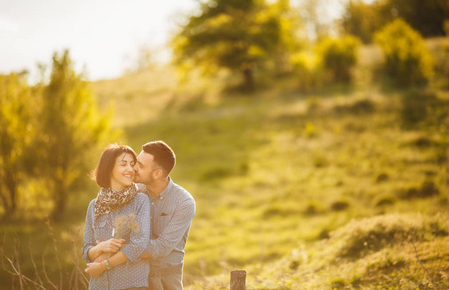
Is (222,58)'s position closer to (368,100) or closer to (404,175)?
(368,100)

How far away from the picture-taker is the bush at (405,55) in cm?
2734

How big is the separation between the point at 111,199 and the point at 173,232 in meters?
0.79

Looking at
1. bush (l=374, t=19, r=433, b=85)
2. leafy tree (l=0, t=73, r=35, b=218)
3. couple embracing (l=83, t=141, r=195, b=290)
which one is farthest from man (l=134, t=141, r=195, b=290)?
bush (l=374, t=19, r=433, b=85)

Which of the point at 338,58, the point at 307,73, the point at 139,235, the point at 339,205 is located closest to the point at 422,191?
the point at 339,205

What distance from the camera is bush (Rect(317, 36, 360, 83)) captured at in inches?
1254

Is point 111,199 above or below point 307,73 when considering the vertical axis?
below

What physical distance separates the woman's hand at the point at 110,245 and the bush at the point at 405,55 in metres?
27.5

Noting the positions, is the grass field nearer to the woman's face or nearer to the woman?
the woman

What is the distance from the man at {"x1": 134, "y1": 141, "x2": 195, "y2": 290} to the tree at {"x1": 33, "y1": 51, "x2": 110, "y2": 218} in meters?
12.8

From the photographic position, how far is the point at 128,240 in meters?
4.15

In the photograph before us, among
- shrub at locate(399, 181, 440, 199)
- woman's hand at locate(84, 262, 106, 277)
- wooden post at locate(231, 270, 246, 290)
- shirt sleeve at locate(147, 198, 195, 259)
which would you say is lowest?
shrub at locate(399, 181, 440, 199)

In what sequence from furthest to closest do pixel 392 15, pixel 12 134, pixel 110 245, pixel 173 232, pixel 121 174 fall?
1. pixel 392 15
2. pixel 12 134
3. pixel 173 232
4. pixel 121 174
5. pixel 110 245

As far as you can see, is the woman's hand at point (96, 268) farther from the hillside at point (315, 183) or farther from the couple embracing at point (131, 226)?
the hillside at point (315, 183)

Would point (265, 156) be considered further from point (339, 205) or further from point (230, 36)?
point (230, 36)
